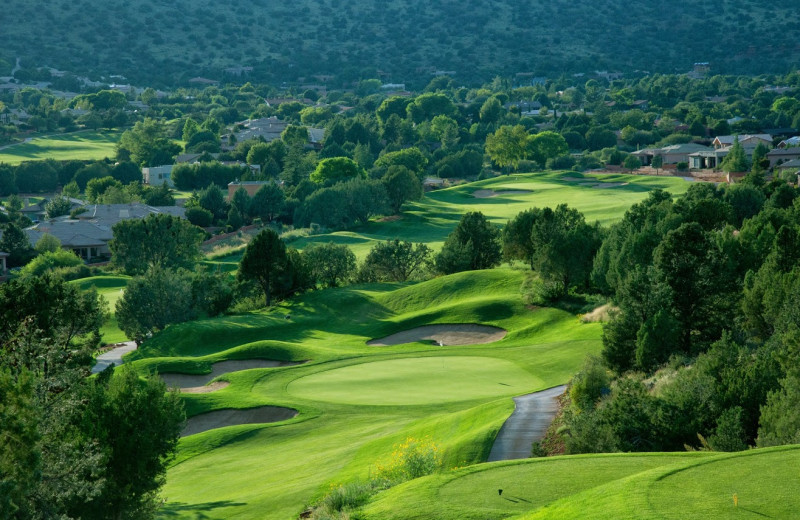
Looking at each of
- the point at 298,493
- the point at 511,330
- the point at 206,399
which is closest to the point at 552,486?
the point at 298,493

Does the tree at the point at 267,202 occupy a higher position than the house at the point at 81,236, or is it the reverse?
the tree at the point at 267,202

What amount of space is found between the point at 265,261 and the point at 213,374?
20.6m

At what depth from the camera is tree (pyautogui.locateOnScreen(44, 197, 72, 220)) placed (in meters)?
139

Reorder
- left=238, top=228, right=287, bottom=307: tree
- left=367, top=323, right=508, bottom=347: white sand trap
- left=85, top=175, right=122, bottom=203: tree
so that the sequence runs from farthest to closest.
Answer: left=85, top=175, right=122, bottom=203: tree, left=238, top=228, right=287, bottom=307: tree, left=367, top=323, right=508, bottom=347: white sand trap

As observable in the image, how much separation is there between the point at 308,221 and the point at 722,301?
8095 cm

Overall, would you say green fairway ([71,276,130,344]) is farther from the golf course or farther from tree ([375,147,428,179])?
tree ([375,147,428,179])

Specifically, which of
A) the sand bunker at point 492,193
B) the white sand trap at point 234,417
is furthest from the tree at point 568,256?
the sand bunker at point 492,193

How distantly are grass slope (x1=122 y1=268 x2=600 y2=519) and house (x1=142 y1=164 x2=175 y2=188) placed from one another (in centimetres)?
9318

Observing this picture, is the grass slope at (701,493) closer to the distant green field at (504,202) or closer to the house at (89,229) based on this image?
the distant green field at (504,202)

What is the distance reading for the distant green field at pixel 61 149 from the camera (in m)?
177

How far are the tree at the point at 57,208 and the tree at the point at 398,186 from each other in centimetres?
4359

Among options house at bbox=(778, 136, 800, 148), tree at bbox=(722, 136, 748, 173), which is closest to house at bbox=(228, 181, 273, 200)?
tree at bbox=(722, 136, 748, 173)

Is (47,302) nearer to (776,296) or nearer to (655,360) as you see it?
(655,360)

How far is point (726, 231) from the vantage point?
54.2 m
